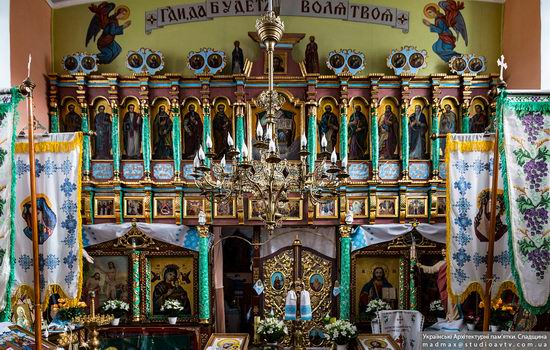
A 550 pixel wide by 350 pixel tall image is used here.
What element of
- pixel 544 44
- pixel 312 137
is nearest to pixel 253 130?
pixel 312 137

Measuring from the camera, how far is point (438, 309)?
8008 millimetres

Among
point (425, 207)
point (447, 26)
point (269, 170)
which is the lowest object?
point (425, 207)

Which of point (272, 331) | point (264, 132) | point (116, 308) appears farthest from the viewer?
point (264, 132)

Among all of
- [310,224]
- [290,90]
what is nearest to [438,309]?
[310,224]

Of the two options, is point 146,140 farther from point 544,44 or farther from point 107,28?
point 544,44

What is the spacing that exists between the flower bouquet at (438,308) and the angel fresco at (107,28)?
7895 millimetres

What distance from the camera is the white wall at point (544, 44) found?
6.80 m

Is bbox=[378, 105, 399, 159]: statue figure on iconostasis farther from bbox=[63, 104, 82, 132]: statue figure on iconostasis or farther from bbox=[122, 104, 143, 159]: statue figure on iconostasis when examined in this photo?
bbox=[63, 104, 82, 132]: statue figure on iconostasis

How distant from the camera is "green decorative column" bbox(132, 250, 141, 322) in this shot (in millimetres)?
8320

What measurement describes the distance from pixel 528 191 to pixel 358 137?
3.92m

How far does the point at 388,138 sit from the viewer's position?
8.45 m

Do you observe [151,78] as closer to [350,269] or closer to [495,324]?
[350,269]

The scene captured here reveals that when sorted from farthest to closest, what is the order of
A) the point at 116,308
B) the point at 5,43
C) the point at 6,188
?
the point at 116,308 < the point at 5,43 < the point at 6,188

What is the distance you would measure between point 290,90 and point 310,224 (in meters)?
2.62
